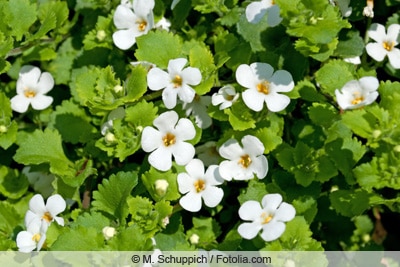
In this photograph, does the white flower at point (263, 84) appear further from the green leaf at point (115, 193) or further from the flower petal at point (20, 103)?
the flower petal at point (20, 103)

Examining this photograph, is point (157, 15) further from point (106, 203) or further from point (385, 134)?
point (385, 134)

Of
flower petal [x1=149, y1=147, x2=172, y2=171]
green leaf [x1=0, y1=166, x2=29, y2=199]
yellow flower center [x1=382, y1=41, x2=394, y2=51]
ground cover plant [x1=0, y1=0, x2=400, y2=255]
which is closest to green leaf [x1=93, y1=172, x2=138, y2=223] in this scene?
ground cover plant [x1=0, y1=0, x2=400, y2=255]

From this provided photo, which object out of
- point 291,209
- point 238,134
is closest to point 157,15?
point 238,134

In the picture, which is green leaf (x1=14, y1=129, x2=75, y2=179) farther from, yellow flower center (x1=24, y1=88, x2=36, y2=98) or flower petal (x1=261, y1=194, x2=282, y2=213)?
flower petal (x1=261, y1=194, x2=282, y2=213)

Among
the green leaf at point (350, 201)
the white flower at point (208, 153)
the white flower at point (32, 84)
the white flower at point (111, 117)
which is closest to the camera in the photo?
the green leaf at point (350, 201)

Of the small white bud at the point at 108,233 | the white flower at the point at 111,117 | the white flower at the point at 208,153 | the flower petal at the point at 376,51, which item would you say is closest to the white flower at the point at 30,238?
the small white bud at the point at 108,233

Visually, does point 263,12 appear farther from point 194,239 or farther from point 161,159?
point 194,239
